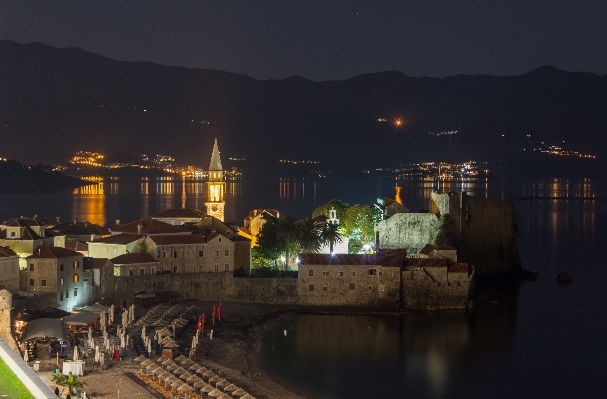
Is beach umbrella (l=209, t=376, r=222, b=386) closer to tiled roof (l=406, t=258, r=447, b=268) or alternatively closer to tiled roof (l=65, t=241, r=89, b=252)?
tiled roof (l=406, t=258, r=447, b=268)

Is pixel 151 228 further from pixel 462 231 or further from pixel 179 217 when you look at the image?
pixel 462 231

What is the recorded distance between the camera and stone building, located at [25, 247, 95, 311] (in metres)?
39.6

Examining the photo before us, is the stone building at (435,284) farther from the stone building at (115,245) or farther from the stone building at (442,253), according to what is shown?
the stone building at (115,245)

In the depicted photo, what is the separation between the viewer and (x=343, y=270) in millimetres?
45062

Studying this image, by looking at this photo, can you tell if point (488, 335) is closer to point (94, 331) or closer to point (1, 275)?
point (94, 331)

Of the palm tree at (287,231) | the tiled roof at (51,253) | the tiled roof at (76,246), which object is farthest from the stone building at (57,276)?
the palm tree at (287,231)

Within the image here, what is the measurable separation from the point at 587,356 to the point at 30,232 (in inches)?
1227

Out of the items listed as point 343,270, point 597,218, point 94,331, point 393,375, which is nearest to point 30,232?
point 94,331

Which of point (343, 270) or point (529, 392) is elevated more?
point (343, 270)

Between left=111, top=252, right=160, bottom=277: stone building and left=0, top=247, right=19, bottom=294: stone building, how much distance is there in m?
5.58

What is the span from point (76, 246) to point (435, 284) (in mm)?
22632

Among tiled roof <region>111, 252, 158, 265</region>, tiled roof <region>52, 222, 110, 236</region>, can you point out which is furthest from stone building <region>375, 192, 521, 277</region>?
tiled roof <region>52, 222, 110, 236</region>

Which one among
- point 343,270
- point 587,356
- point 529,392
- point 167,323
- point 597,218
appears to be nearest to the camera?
point 529,392

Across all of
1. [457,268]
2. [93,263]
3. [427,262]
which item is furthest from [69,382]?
[457,268]
